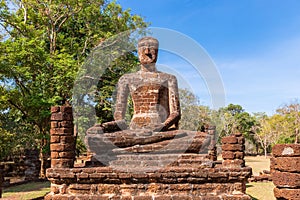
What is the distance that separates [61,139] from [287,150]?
443cm

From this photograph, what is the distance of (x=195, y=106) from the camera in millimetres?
27031

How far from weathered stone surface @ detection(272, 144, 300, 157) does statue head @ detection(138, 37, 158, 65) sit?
492 centimetres

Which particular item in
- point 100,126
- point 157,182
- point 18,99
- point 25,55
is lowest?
point 157,182

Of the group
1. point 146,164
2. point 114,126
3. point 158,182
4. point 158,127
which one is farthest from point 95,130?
point 158,182

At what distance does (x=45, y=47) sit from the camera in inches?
703

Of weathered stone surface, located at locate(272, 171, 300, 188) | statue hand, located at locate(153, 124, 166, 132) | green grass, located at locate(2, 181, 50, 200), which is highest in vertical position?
statue hand, located at locate(153, 124, 166, 132)

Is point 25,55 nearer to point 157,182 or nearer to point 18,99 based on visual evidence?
point 18,99

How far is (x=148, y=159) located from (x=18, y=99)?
11.3m

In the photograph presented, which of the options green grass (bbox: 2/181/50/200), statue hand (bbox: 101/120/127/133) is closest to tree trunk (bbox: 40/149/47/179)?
green grass (bbox: 2/181/50/200)

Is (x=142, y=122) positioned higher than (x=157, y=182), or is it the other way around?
(x=142, y=122)

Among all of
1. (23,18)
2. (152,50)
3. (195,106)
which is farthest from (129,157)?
(195,106)

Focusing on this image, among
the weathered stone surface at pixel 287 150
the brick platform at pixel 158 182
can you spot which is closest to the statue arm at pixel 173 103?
the brick platform at pixel 158 182

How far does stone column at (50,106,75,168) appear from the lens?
6.48 m

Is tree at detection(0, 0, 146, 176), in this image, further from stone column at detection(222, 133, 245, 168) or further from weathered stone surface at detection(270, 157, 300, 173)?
weathered stone surface at detection(270, 157, 300, 173)
